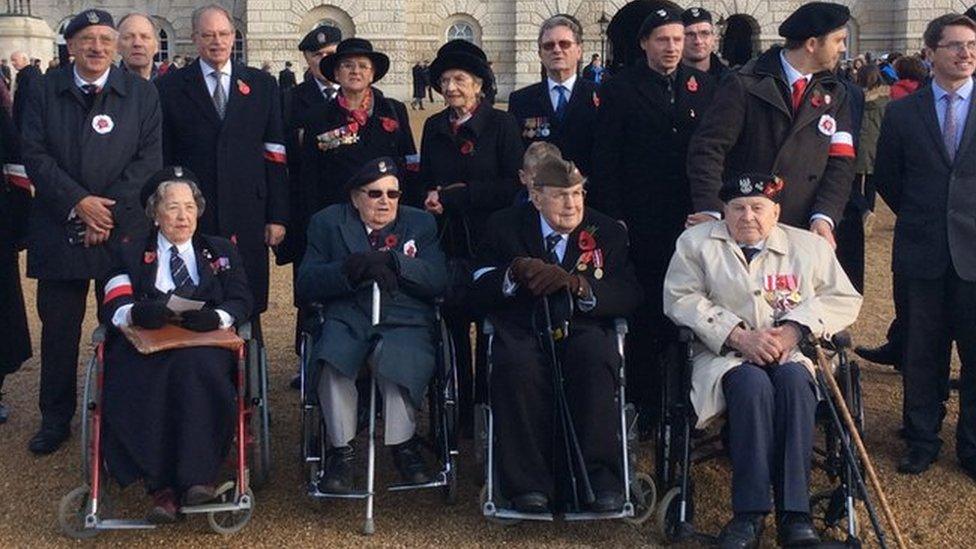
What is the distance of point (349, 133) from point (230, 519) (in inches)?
79.8

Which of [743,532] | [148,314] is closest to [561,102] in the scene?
[148,314]

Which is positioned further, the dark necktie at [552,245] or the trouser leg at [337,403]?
the dark necktie at [552,245]

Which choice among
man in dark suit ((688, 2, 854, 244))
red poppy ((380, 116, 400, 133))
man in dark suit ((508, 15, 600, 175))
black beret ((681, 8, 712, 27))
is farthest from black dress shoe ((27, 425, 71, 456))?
black beret ((681, 8, 712, 27))

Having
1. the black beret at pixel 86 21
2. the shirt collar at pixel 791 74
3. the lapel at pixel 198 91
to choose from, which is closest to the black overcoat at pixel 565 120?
the shirt collar at pixel 791 74

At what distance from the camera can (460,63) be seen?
18.0ft

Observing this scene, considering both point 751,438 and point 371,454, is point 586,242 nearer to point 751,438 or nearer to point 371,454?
point 751,438

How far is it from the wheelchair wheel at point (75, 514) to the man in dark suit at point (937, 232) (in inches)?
133

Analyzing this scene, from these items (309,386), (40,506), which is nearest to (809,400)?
(309,386)

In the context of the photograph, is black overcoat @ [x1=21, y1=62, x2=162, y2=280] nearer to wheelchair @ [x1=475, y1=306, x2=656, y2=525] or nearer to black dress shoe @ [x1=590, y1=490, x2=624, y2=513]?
wheelchair @ [x1=475, y1=306, x2=656, y2=525]

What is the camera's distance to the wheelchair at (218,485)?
A: 4445 mm

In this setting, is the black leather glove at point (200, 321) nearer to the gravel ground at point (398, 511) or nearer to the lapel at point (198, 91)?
the gravel ground at point (398, 511)

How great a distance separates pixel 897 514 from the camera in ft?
15.6

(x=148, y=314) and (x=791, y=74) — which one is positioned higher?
(x=791, y=74)

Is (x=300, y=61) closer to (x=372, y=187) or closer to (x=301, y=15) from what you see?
(x=301, y=15)
